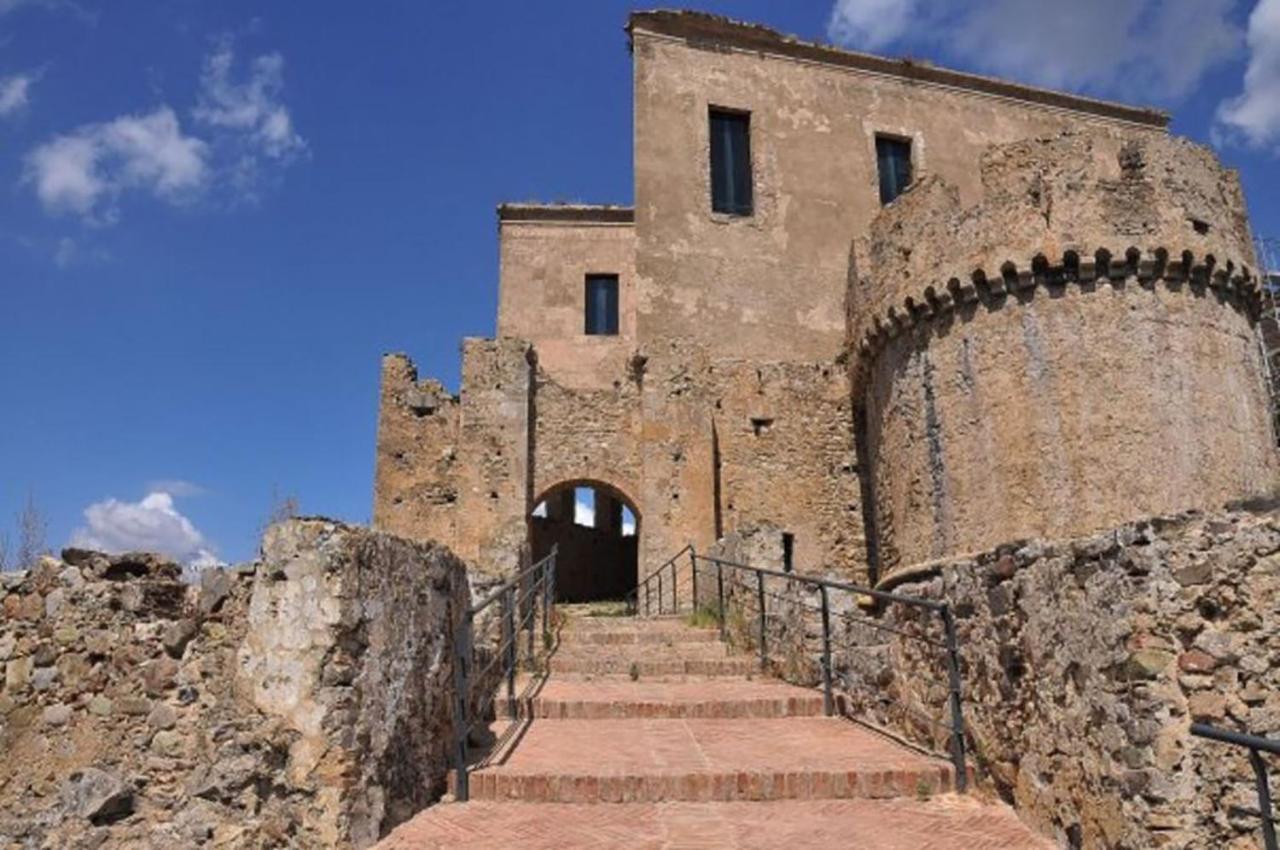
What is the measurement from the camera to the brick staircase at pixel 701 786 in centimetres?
491

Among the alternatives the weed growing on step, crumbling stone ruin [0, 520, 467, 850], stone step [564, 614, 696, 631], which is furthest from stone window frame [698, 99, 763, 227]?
crumbling stone ruin [0, 520, 467, 850]

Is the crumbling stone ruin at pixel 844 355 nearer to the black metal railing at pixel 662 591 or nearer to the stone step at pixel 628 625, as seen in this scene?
the black metal railing at pixel 662 591

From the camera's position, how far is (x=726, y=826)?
16.7 ft

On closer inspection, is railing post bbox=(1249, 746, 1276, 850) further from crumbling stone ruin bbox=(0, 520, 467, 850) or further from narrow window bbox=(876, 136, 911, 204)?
narrow window bbox=(876, 136, 911, 204)

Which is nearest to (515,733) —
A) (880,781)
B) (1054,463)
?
(880,781)

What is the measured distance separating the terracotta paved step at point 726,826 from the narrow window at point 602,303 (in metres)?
16.8

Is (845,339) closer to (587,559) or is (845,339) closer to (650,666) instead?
(587,559)

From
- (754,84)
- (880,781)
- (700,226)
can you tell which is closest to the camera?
(880,781)

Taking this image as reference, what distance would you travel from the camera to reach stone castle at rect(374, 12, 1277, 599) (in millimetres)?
13781

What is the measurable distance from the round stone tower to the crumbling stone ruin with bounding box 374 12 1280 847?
40 mm

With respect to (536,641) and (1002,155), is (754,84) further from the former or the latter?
(536,641)

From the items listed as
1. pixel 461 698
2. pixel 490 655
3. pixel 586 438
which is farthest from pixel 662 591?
pixel 461 698

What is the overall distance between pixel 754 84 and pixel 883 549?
12276 millimetres

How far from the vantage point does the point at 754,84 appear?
A: 22.7m
